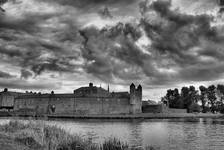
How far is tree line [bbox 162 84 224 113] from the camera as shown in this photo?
307 ft

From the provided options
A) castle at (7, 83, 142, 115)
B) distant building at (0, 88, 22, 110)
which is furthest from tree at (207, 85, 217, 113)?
distant building at (0, 88, 22, 110)

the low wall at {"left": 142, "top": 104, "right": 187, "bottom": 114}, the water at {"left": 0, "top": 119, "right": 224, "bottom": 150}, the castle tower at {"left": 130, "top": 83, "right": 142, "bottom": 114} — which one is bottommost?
Answer: the water at {"left": 0, "top": 119, "right": 224, "bottom": 150}

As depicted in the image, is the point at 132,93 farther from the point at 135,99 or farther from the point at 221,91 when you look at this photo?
the point at 221,91

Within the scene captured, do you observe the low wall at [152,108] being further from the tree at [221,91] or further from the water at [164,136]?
the water at [164,136]

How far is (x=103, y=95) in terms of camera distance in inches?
3435

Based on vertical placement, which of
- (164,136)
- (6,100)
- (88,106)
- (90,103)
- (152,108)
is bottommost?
(164,136)

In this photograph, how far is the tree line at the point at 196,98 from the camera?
9369cm

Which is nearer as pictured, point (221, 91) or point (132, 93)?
point (132, 93)

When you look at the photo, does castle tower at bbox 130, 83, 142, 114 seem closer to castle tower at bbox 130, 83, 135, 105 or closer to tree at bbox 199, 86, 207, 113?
castle tower at bbox 130, 83, 135, 105

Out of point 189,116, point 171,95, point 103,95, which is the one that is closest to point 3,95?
point 103,95

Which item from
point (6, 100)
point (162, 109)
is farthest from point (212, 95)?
point (6, 100)

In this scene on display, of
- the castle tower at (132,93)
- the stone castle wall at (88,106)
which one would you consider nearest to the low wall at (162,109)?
the castle tower at (132,93)

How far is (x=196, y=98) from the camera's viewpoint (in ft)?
325

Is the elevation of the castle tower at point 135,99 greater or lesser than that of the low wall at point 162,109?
greater
